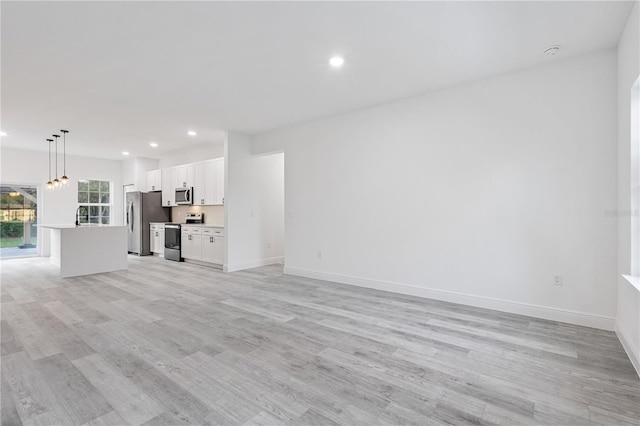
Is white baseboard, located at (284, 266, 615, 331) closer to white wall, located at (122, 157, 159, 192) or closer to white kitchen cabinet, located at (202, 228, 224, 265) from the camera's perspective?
white kitchen cabinet, located at (202, 228, 224, 265)

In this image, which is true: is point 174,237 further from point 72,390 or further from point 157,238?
point 72,390

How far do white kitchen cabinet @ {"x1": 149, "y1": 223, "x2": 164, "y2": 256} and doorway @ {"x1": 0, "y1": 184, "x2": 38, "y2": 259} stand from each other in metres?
2.88

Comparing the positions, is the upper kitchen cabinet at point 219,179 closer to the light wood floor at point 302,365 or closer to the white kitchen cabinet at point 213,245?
the white kitchen cabinet at point 213,245

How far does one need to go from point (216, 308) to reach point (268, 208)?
3.31 m

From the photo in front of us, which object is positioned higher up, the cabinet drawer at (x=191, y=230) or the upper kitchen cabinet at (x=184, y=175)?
the upper kitchen cabinet at (x=184, y=175)

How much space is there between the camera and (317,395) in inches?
79.0

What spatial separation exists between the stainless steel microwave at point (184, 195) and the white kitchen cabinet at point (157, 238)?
94cm

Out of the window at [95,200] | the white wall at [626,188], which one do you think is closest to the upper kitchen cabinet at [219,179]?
the window at [95,200]

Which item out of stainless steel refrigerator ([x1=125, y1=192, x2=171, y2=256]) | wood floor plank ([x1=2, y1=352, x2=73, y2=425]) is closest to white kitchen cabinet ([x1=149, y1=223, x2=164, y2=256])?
stainless steel refrigerator ([x1=125, y1=192, x2=171, y2=256])

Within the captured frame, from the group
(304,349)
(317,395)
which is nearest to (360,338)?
(304,349)

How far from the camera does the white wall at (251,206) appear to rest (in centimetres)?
610

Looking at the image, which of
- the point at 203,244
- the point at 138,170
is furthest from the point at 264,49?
the point at 138,170

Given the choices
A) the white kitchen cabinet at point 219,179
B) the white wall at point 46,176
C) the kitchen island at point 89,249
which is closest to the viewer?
the kitchen island at point 89,249

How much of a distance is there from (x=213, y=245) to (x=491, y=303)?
5.21m
